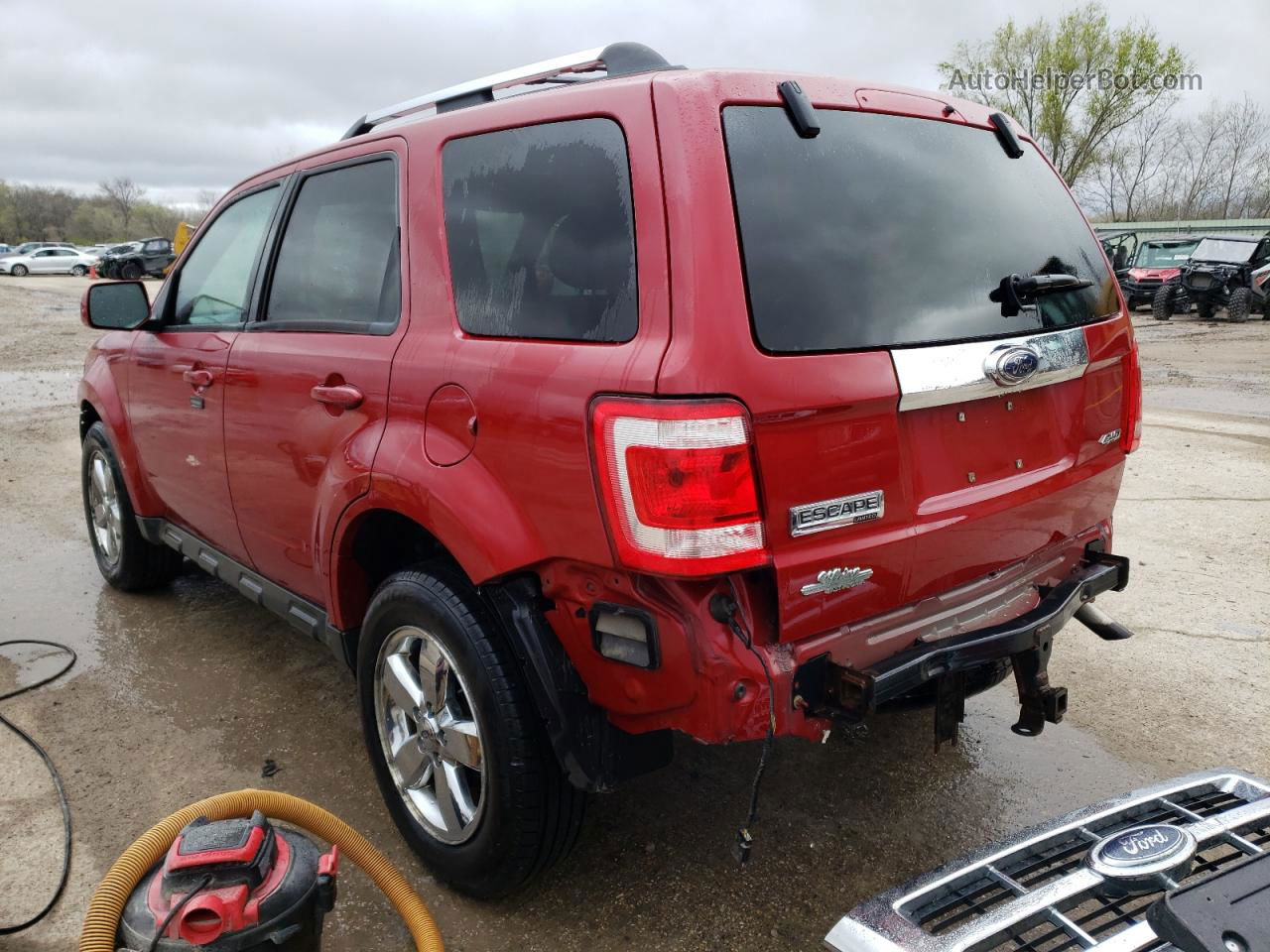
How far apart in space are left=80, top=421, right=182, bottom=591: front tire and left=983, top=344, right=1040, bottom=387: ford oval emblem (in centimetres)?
386

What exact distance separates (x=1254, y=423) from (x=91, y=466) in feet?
31.8

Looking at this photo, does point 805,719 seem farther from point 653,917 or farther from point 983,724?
point 983,724

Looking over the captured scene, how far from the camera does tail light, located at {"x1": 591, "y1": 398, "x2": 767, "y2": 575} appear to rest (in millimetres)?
1890

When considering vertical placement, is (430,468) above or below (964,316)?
below

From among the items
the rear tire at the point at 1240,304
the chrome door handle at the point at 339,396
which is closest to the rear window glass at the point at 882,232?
the chrome door handle at the point at 339,396

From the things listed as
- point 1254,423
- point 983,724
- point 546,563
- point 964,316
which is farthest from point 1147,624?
point 1254,423

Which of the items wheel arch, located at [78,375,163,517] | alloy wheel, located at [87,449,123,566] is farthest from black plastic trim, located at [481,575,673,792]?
alloy wheel, located at [87,449,123,566]

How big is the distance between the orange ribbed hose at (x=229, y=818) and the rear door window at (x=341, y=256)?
4.12ft

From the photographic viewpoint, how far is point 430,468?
2.37 m

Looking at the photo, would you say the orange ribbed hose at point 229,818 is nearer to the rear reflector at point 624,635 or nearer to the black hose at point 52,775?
the black hose at point 52,775

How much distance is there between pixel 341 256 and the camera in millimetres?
2938

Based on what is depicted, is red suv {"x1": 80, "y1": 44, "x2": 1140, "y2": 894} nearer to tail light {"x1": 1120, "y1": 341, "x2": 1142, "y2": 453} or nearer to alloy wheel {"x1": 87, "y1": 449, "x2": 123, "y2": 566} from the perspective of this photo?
tail light {"x1": 1120, "y1": 341, "x2": 1142, "y2": 453}

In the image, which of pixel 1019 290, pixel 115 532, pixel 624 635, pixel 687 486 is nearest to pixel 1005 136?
pixel 1019 290

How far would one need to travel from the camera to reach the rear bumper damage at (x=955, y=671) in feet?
6.79
